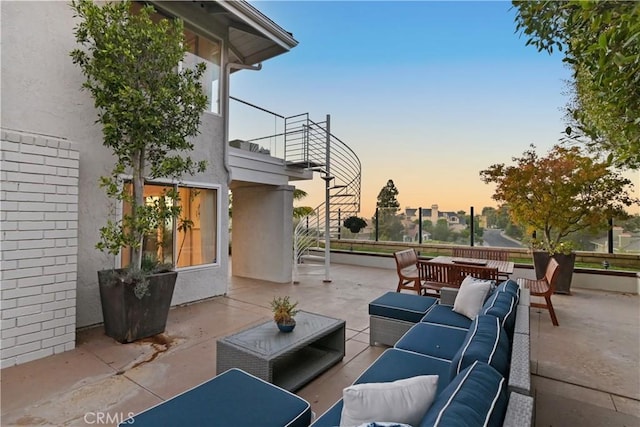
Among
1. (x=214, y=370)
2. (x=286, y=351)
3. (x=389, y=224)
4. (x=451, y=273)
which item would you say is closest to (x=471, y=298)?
(x=451, y=273)

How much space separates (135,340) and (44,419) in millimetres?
1527

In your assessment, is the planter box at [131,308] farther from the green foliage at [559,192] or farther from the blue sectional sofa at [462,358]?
the green foliage at [559,192]

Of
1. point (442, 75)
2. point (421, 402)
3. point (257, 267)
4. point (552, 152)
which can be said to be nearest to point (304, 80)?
point (442, 75)

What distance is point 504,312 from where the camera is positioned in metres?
2.35

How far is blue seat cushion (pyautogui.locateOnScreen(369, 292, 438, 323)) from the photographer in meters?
3.47

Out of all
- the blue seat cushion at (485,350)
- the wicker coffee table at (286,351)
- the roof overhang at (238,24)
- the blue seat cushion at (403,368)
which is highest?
the roof overhang at (238,24)

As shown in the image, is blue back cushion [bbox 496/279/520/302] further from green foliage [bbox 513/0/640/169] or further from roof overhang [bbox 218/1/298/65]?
roof overhang [bbox 218/1/298/65]

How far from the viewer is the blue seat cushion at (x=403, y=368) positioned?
200cm

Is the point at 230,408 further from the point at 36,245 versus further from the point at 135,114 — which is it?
the point at 135,114

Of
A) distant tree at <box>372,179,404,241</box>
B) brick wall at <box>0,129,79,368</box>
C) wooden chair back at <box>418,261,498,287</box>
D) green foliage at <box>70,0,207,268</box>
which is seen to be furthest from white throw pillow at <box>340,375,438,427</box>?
distant tree at <box>372,179,404,241</box>

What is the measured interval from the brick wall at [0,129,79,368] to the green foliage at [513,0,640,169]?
Result: 4.74 m

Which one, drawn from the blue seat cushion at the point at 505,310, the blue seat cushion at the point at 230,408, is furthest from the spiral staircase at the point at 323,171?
the blue seat cushion at the point at 230,408

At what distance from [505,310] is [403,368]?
98cm

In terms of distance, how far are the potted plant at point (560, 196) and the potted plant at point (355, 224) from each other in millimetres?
4567
